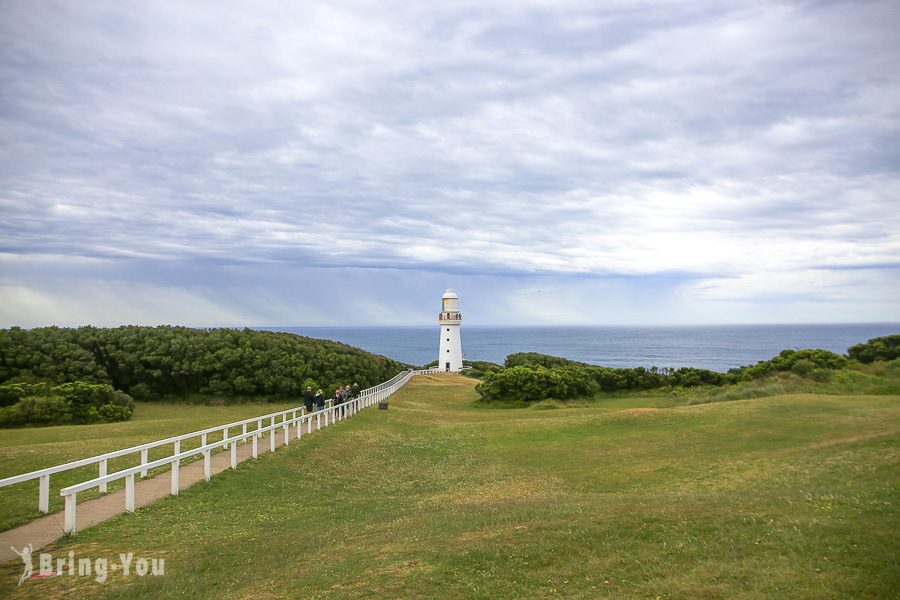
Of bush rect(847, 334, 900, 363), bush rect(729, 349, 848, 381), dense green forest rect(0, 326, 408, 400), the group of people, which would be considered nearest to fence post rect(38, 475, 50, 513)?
the group of people

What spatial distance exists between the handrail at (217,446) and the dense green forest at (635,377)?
8.01 metres

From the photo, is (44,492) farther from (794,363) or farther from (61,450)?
(794,363)

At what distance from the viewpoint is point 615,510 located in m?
10.1

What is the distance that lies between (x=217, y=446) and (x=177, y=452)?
2.07m

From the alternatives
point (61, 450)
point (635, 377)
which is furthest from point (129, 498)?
point (635, 377)

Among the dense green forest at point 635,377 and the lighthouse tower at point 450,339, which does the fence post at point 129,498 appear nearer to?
the dense green forest at point 635,377

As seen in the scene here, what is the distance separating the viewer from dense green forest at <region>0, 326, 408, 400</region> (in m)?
34.8

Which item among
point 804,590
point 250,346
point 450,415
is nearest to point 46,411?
point 250,346

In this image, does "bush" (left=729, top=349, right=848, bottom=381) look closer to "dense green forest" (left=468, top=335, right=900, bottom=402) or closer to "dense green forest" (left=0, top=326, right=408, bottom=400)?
"dense green forest" (left=468, top=335, right=900, bottom=402)

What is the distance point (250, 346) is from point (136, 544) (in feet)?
106

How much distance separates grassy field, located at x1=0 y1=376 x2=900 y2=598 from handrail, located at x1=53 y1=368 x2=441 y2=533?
387mm

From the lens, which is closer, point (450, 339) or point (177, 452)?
point (177, 452)

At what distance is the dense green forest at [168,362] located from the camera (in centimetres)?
3481

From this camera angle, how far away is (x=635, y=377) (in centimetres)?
4569
